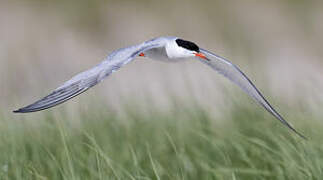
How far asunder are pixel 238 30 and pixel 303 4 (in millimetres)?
1291

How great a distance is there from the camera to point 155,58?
3658 millimetres

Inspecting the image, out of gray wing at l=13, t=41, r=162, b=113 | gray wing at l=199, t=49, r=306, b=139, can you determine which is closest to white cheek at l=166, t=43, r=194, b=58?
gray wing at l=199, t=49, r=306, b=139

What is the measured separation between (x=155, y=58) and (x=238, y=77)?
17.7 inches

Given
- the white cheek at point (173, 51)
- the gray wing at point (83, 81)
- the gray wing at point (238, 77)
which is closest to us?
the gray wing at point (83, 81)

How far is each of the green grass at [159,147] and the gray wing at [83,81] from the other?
473mm

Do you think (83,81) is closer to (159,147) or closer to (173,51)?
(173,51)

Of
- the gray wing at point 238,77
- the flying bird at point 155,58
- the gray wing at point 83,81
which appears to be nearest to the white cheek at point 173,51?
the flying bird at point 155,58

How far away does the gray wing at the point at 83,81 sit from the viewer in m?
2.84

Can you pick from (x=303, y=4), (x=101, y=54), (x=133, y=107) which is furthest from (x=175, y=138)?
(x=303, y=4)

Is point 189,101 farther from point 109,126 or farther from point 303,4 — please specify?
point 303,4

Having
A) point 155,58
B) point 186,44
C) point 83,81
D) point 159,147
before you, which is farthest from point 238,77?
point 83,81

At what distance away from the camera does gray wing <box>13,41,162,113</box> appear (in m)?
2.84

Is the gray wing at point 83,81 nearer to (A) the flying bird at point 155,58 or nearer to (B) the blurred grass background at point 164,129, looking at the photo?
(A) the flying bird at point 155,58

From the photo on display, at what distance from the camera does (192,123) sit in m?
4.68
